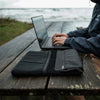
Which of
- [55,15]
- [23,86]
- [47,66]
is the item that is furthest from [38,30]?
[55,15]

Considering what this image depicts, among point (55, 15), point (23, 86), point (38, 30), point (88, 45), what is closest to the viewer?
point (23, 86)

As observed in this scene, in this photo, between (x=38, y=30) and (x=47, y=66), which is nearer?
(x=47, y=66)

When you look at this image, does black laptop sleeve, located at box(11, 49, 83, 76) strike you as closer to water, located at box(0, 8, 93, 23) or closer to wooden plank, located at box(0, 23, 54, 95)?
wooden plank, located at box(0, 23, 54, 95)

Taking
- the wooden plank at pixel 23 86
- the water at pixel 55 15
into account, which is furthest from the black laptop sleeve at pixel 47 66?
the water at pixel 55 15

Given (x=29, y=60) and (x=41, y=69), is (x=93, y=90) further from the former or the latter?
(x=29, y=60)

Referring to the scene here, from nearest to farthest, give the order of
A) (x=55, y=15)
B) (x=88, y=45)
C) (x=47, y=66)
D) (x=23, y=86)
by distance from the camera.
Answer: (x=23, y=86), (x=47, y=66), (x=88, y=45), (x=55, y=15)

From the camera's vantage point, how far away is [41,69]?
706mm

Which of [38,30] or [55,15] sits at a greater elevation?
[38,30]

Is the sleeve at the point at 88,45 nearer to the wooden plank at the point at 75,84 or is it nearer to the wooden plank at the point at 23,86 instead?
the wooden plank at the point at 75,84

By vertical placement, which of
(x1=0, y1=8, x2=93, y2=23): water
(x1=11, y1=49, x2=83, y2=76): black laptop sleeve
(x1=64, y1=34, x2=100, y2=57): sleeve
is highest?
(x1=11, y1=49, x2=83, y2=76): black laptop sleeve

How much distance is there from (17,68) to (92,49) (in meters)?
0.57

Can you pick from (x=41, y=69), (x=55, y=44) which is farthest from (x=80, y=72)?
(x=55, y=44)

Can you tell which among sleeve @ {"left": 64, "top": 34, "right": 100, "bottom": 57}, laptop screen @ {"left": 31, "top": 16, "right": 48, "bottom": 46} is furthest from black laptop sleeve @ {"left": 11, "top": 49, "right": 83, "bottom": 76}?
laptop screen @ {"left": 31, "top": 16, "right": 48, "bottom": 46}

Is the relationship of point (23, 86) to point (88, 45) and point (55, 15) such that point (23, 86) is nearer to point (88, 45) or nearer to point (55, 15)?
point (88, 45)
